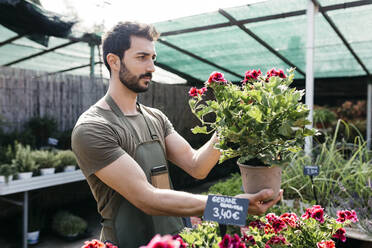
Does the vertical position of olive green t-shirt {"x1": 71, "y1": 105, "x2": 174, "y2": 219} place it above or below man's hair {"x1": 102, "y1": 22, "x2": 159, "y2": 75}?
below

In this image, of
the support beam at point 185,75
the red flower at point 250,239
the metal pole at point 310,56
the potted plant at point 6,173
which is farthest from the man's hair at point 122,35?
the support beam at point 185,75

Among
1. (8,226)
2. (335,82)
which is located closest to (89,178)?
(8,226)

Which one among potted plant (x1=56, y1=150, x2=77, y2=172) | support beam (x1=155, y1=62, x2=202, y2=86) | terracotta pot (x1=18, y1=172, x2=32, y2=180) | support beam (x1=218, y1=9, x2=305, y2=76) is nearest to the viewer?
terracotta pot (x1=18, y1=172, x2=32, y2=180)

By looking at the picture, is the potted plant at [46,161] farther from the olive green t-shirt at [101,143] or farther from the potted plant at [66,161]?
the olive green t-shirt at [101,143]

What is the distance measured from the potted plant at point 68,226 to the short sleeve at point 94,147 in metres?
2.67

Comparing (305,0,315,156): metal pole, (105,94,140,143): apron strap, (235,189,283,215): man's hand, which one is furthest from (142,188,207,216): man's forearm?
(305,0,315,156): metal pole

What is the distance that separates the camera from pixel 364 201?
265 centimetres

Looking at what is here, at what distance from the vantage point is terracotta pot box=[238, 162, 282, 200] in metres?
1.17

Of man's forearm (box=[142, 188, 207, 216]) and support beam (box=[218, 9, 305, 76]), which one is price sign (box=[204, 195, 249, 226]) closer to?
man's forearm (box=[142, 188, 207, 216])

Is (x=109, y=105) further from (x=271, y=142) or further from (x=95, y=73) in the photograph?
(x=95, y=73)

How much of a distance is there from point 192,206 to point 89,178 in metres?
0.48

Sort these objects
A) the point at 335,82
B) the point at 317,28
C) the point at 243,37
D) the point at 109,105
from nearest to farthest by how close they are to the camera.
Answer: the point at 109,105, the point at 317,28, the point at 243,37, the point at 335,82

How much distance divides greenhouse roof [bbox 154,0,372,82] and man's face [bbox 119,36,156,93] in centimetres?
286

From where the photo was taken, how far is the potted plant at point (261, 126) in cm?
111
